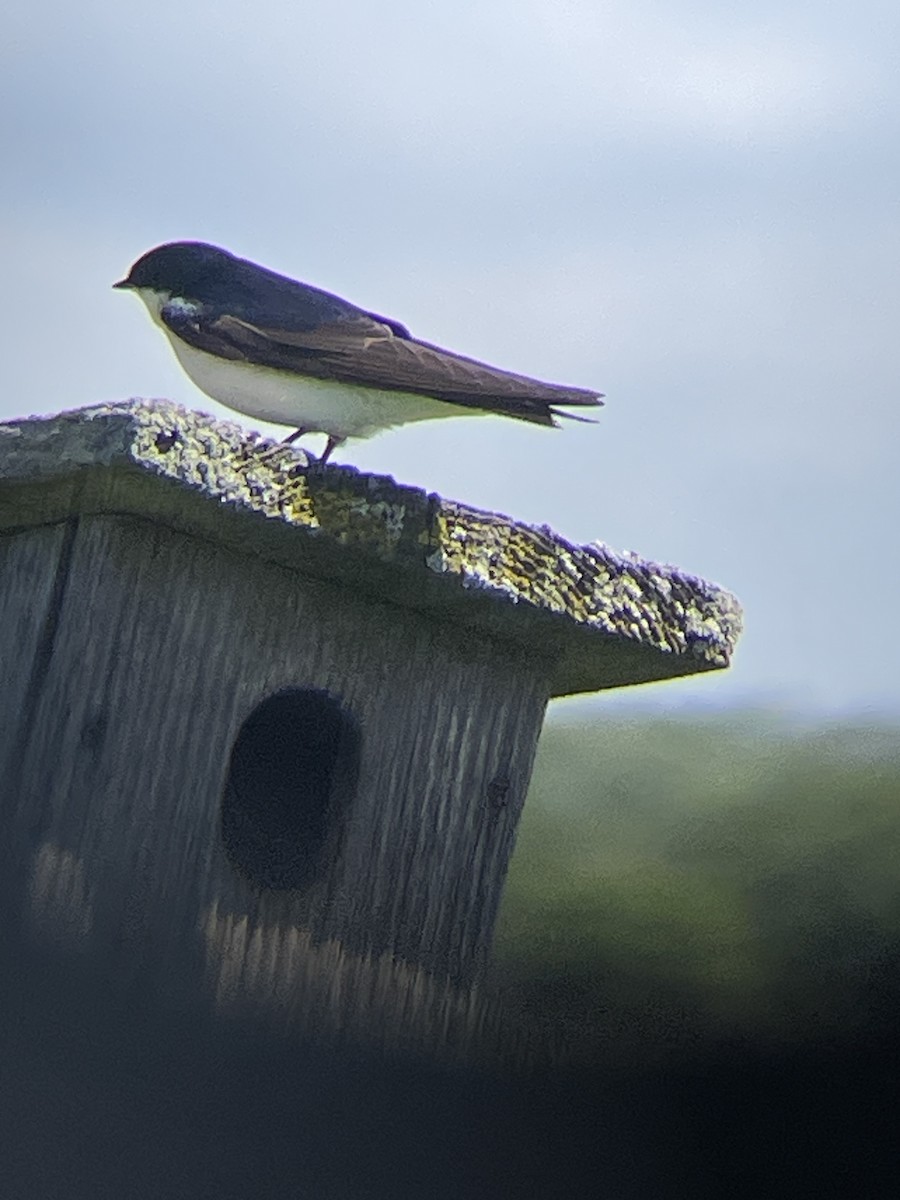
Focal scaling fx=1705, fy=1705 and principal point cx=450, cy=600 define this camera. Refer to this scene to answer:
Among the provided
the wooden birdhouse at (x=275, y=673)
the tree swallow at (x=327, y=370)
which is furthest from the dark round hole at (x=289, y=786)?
the tree swallow at (x=327, y=370)

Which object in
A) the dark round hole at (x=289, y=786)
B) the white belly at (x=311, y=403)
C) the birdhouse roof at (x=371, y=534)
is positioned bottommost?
the dark round hole at (x=289, y=786)

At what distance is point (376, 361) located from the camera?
8.13 feet

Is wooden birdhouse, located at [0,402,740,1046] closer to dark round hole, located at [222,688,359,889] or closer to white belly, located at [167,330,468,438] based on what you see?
dark round hole, located at [222,688,359,889]

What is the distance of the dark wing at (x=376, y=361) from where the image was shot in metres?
2.30

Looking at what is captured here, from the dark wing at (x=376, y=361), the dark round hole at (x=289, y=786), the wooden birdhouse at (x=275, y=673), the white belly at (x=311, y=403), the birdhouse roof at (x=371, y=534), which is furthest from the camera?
the white belly at (x=311, y=403)

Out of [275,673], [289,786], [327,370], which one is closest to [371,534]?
[275,673]

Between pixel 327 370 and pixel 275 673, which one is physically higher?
pixel 327 370

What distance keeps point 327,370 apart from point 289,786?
615 mm

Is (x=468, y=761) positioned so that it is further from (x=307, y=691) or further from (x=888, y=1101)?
(x=888, y=1101)

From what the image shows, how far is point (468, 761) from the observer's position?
227 cm

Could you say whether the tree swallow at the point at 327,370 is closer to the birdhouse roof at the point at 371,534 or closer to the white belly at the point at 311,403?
the white belly at the point at 311,403

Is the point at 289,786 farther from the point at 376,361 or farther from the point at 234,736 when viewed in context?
the point at 376,361

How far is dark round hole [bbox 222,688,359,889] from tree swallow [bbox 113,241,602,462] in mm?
414

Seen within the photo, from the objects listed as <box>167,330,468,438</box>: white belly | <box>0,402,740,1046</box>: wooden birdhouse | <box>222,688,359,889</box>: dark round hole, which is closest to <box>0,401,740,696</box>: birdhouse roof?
<box>0,402,740,1046</box>: wooden birdhouse
